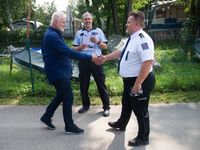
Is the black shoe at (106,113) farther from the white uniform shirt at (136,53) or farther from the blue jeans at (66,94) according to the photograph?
the white uniform shirt at (136,53)

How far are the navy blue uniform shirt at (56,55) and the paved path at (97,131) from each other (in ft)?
3.18

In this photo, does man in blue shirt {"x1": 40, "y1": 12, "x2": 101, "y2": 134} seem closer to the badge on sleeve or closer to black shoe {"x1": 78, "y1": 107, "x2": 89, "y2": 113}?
black shoe {"x1": 78, "y1": 107, "x2": 89, "y2": 113}

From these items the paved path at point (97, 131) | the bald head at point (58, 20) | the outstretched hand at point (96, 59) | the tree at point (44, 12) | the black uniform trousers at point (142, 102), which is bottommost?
the paved path at point (97, 131)

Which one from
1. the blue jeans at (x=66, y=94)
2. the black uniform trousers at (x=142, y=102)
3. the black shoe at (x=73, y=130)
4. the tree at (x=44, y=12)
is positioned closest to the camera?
the black uniform trousers at (x=142, y=102)

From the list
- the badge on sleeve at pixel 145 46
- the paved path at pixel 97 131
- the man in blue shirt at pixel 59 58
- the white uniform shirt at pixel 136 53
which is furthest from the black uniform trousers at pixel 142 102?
Result: the man in blue shirt at pixel 59 58

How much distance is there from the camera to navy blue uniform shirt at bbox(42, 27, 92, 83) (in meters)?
3.38

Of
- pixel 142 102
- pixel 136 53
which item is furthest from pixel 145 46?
pixel 142 102

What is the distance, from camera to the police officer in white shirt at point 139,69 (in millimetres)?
2920

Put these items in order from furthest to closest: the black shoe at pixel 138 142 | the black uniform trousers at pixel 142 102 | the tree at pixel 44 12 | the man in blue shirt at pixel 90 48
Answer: the tree at pixel 44 12, the man in blue shirt at pixel 90 48, the black shoe at pixel 138 142, the black uniform trousers at pixel 142 102

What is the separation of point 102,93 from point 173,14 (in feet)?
54.4

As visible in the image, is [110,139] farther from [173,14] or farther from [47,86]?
[173,14]

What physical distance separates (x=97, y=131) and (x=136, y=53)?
1559 mm

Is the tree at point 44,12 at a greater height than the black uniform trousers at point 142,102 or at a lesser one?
greater

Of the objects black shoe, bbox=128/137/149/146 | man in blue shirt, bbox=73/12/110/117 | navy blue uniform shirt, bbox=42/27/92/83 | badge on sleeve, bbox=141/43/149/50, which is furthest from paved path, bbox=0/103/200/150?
badge on sleeve, bbox=141/43/149/50
